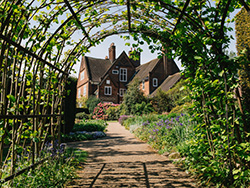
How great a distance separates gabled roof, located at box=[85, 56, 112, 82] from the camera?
100ft

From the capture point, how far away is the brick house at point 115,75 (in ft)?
91.9

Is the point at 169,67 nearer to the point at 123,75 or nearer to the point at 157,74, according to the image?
the point at 157,74

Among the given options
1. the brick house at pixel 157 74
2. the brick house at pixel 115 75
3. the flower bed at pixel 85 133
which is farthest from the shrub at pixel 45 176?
the brick house at pixel 157 74

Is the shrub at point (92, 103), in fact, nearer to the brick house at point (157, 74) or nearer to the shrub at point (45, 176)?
the brick house at point (157, 74)

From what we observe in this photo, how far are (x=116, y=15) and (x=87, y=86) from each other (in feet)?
87.8

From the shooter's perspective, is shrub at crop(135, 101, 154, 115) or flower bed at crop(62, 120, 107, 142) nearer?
flower bed at crop(62, 120, 107, 142)

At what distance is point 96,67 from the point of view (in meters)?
32.2

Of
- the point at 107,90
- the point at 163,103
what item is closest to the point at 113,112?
the point at 163,103

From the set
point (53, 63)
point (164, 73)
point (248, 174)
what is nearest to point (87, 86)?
point (164, 73)

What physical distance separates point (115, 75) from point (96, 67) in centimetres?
375

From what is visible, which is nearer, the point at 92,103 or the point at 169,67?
the point at 92,103

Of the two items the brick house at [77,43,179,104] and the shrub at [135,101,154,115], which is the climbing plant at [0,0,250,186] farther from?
the brick house at [77,43,179,104]

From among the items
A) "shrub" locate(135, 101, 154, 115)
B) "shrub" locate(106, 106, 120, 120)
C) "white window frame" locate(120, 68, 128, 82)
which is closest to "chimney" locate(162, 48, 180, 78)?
"white window frame" locate(120, 68, 128, 82)

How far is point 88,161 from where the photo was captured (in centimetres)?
502
